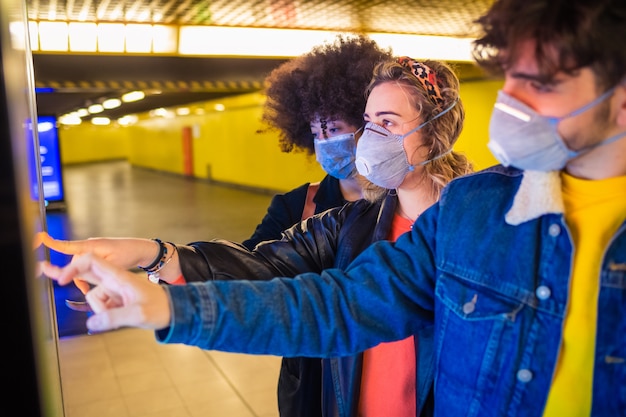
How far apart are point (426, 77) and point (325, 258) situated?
0.56m

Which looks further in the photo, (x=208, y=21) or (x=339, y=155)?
(x=208, y=21)

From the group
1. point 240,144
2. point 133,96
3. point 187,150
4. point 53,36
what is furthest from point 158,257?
point 187,150

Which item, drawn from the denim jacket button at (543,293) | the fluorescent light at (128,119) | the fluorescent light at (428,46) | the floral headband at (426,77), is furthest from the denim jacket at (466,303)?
the fluorescent light at (128,119)

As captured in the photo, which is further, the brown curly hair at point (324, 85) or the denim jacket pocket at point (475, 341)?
the brown curly hair at point (324, 85)

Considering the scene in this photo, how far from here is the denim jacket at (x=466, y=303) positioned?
Result: 0.82 metres

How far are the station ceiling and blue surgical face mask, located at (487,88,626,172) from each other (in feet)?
11.3

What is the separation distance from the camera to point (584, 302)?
817mm

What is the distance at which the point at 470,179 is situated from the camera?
39.6 inches

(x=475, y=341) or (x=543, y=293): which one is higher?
(x=543, y=293)

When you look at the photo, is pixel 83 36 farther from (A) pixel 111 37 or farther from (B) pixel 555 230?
(B) pixel 555 230

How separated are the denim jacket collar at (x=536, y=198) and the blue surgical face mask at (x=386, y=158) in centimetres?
53

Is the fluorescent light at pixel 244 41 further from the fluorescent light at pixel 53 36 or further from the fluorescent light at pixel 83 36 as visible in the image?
the fluorescent light at pixel 53 36

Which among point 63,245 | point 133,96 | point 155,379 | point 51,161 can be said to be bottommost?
point 155,379

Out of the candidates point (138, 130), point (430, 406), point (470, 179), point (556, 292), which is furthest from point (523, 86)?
point (138, 130)
